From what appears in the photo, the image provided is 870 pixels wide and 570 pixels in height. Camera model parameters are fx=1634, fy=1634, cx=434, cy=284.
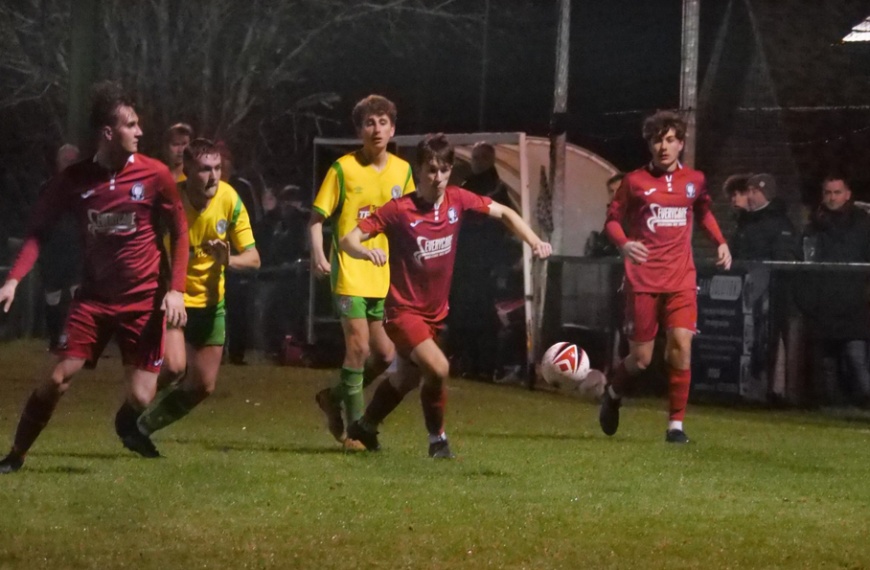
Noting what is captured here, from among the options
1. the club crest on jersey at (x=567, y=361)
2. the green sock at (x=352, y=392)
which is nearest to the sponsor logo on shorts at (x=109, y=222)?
the green sock at (x=352, y=392)

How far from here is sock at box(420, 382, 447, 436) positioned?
9117mm

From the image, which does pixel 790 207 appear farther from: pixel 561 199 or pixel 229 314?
pixel 229 314

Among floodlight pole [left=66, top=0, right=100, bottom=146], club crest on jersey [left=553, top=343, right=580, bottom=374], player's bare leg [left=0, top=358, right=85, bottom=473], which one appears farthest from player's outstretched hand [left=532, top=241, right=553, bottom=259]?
floodlight pole [left=66, top=0, right=100, bottom=146]

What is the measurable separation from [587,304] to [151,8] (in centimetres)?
2200

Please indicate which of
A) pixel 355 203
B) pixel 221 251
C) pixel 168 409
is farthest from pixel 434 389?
pixel 168 409

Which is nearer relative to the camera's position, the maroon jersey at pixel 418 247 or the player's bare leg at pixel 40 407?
the player's bare leg at pixel 40 407

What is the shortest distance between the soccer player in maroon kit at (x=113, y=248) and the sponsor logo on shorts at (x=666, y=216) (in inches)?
142

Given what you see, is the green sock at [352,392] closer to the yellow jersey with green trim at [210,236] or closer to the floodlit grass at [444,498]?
the floodlit grass at [444,498]

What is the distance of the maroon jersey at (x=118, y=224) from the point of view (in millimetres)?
7996

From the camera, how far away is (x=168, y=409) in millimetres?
9297

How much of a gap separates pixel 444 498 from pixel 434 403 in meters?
1.53

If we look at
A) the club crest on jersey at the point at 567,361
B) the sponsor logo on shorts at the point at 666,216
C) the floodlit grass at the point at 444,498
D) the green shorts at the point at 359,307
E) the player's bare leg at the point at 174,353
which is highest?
the sponsor logo on shorts at the point at 666,216

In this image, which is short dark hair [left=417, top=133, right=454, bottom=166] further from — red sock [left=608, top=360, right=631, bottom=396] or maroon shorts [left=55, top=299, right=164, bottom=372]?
red sock [left=608, top=360, right=631, bottom=396]

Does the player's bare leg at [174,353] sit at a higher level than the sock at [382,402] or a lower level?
higher
